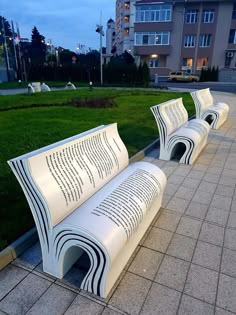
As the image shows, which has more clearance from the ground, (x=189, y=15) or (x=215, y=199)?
(x=189, y=15)

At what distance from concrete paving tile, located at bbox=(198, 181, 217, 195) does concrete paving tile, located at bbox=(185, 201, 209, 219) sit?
535 millimetres

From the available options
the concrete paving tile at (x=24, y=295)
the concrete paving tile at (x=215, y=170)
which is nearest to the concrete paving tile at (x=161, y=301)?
the concrete paving tile at (x=24, y=295)

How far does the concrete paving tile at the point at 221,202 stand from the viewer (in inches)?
151

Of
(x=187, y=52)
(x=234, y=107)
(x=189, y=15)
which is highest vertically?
(x=189, y=15)

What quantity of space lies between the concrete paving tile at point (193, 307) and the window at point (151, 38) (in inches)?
1777

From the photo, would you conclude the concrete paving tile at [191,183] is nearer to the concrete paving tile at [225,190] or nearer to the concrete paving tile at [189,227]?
the concrete paving tile at [225,190]

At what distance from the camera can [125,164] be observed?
138 inches

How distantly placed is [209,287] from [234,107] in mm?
13464

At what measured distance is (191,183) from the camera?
4.61 meters

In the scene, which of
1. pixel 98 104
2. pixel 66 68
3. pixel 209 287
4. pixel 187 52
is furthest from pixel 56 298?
pixel 187 52

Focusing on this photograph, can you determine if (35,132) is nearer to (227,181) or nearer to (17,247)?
(17,247)

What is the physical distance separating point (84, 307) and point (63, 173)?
1.18m

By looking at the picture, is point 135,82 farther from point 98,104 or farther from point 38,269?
point 38,269

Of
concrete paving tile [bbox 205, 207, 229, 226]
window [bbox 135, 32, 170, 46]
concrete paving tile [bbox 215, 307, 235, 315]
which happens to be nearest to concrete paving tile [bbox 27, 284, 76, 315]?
concrete paving tile [bbox 215, 307, 235, 315]
